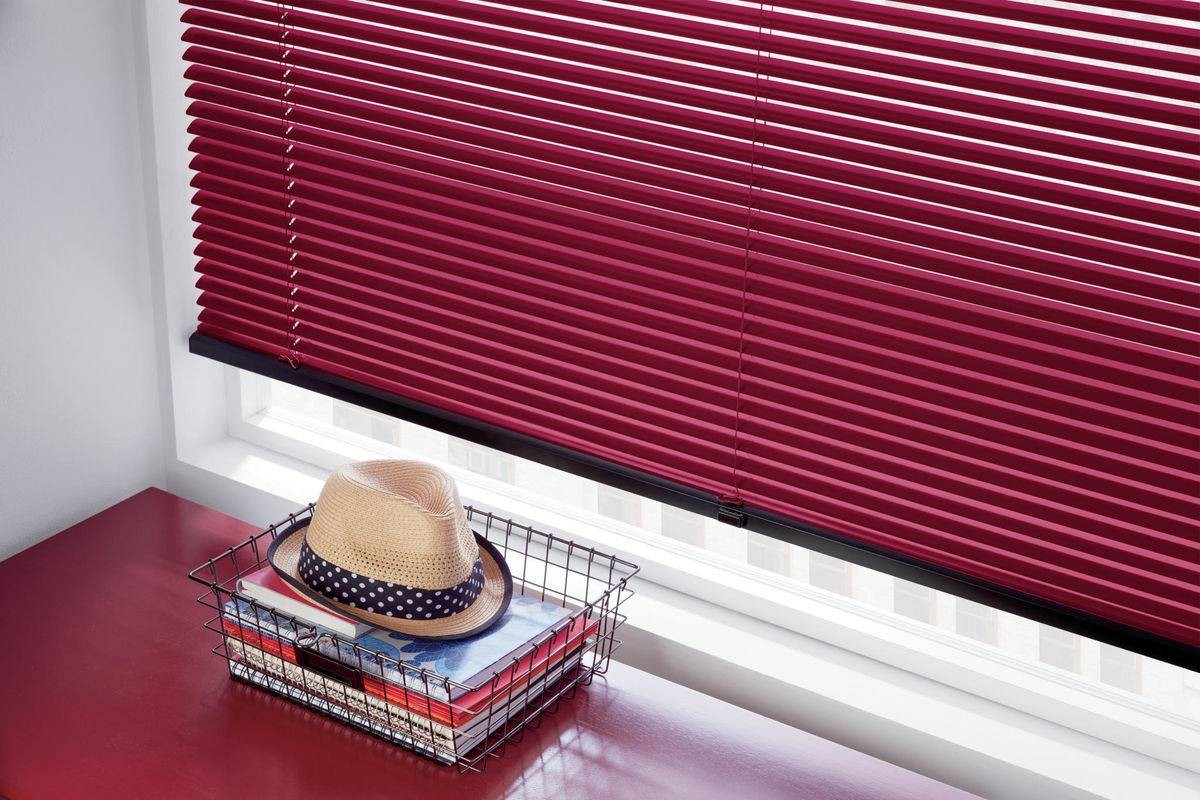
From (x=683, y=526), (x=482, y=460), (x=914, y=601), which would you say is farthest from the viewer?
(x=482, y=460)

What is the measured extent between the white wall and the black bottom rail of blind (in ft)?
0.43

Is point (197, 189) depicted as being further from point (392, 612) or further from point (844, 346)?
point (844, 346)

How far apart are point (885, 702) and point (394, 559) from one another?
1.97 feet

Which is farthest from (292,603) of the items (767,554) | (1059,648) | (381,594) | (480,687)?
(1059,648)

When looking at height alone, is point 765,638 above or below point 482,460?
below

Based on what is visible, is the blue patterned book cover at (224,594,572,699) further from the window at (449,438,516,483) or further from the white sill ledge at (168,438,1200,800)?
the window at (449,438,516,483)

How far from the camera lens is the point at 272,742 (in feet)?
5.00

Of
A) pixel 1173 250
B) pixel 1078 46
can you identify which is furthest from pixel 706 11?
pixel 1173 250

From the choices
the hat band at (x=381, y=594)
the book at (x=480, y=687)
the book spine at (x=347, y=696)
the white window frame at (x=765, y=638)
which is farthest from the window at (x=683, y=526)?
the book spine at (x=347, y=696)

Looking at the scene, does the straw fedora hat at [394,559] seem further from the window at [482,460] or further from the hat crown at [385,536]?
the window at [482,460]

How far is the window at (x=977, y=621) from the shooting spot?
1.66 meters

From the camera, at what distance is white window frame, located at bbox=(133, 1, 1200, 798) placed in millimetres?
1543

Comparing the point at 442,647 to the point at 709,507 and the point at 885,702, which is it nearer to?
the point at 709,507

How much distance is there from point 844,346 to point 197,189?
40.0 inches
